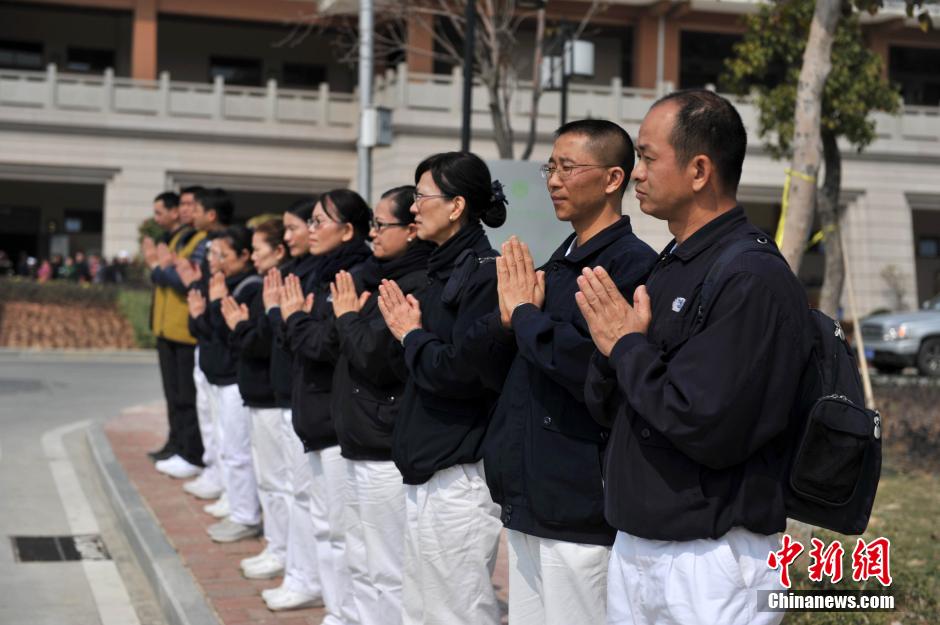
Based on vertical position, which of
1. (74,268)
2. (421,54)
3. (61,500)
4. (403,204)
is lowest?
(61,500)

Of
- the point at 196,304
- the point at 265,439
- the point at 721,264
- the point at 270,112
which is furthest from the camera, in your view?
the point at 270,112

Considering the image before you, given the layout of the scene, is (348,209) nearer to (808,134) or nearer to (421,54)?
(808,134)

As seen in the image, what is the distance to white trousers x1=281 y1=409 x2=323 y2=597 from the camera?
6.60 meters

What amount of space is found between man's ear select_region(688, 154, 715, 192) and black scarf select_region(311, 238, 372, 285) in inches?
128

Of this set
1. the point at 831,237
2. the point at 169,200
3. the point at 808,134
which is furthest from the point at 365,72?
the point at 808,134

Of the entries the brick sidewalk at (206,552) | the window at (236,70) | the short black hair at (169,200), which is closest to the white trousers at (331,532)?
the brick sidewalk at (206,552)

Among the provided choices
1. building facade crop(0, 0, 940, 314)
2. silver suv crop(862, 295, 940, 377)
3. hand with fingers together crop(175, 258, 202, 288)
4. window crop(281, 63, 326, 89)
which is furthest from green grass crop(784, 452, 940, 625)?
window crop(281, 63, 326, 89)

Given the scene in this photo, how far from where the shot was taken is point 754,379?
303cm

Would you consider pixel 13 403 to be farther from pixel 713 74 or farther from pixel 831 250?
pixel 713 74

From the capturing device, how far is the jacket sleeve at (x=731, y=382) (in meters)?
3.03

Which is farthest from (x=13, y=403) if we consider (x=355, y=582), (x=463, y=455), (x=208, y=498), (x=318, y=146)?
(x=318, y=146)

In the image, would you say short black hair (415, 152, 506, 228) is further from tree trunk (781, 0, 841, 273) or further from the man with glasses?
tree trunk (781, 0, 841, 273)

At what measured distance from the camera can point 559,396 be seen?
388 centimetres

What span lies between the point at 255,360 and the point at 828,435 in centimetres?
498
